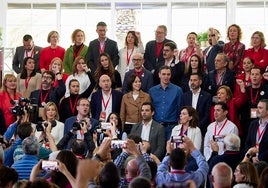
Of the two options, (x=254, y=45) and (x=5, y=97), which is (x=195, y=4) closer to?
(x=254, y=45)

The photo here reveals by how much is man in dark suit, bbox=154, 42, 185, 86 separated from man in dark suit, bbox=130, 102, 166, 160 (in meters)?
1.28

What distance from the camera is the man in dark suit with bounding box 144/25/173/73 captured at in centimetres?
1408

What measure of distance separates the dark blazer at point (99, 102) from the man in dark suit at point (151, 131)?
745mm

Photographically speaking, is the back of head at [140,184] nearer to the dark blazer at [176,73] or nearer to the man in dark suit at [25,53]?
the dark blazer at [176,73]

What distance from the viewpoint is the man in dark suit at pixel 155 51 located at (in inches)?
554

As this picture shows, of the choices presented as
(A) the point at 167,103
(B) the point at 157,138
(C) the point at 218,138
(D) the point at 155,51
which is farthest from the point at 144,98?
(C) the point at 218,138

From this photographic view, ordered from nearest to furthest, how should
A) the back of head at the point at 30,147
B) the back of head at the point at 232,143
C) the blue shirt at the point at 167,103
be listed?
the back of head at the point at 30,147 → the back of head at the point at 232,143 → the blue shirt at the point at 167,103

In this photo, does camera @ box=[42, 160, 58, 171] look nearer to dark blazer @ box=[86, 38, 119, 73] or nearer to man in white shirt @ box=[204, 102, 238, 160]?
man in white shirt @ box=[204, 102, 238, 160]

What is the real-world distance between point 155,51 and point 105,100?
166cm

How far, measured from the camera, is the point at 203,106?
12562 millimetres

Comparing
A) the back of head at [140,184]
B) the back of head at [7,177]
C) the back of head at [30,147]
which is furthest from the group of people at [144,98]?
the back of head at [140,184]

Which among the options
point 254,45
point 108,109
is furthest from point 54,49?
point 254,45

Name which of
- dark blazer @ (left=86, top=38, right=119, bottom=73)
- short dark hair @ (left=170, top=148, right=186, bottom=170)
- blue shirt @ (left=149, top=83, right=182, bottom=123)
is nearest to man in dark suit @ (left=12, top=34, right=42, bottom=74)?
dark blazer @ (left=86, top=38, right=119, bottom=73)

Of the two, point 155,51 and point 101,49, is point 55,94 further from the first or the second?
point 155,51
